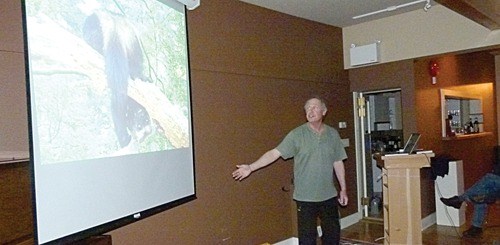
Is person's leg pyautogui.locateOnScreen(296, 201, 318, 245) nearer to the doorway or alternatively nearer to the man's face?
the man's face

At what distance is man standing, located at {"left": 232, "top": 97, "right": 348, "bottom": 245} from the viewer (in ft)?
11.0

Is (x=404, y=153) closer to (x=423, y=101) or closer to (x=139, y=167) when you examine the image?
(x=423, y=101)

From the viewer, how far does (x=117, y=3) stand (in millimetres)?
2010

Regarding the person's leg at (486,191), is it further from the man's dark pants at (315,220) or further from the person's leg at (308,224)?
the person's leg at (308,224)

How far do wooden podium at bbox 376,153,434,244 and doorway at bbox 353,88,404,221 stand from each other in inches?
65.8

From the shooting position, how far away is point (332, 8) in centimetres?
432

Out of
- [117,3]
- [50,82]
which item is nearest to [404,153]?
[117,3]

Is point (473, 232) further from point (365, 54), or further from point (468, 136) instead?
point (365, 54)

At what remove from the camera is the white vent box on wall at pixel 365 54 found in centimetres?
493

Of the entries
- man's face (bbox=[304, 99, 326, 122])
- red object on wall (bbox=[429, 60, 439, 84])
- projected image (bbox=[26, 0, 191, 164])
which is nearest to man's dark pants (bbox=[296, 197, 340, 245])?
man's face (bbox=[304, 99, 326, 122])

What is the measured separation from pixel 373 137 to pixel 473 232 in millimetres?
1970

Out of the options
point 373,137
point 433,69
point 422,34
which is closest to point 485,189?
point 433,69

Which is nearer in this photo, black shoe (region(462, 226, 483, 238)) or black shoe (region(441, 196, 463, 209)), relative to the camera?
black shoe (region(462, 226, 483, 238))

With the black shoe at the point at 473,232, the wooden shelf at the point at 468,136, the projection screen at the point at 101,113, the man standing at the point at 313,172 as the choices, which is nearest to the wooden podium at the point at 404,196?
the man standing at the point at 313,172
